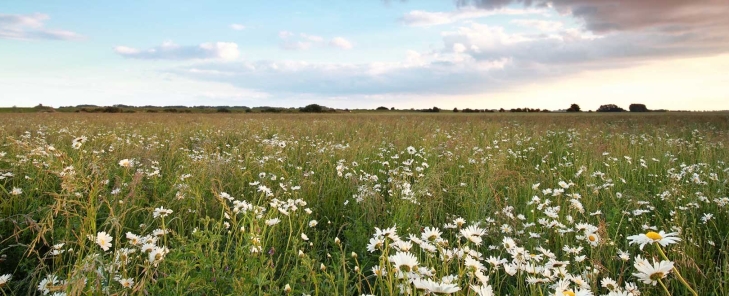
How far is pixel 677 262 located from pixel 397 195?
2.19 meters

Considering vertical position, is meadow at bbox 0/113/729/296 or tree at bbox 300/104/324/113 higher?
tree at bbox 300/104/324/113

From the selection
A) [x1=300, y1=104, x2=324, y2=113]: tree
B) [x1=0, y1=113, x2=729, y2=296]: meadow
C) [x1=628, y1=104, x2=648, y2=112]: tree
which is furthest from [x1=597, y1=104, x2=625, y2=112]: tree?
[x1=0, y1=113, x2=729, y2=296]: meadow

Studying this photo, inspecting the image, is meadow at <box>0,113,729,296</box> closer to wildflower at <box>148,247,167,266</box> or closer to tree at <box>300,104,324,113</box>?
wildflower at <box>148,247,167,266</box>

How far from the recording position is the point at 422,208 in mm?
4031

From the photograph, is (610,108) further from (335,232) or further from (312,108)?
(335,232)

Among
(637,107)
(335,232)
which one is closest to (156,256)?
(335,232)

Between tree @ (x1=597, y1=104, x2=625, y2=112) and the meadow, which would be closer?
the meadow

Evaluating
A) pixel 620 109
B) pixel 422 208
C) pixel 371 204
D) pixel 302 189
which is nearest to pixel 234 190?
pixel 302 189

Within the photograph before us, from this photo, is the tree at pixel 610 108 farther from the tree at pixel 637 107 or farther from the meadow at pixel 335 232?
the meadow at pixel 335 232

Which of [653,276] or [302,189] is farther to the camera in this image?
[302,189]

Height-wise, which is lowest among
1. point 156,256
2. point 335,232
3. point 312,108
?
point 335,232

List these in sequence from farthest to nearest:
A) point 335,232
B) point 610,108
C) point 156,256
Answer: point 610,108 → point 335,232 → point 156,256

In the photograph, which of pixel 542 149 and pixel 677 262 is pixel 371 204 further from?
pixel 542 149

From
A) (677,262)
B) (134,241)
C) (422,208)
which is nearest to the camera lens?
(134,241)
